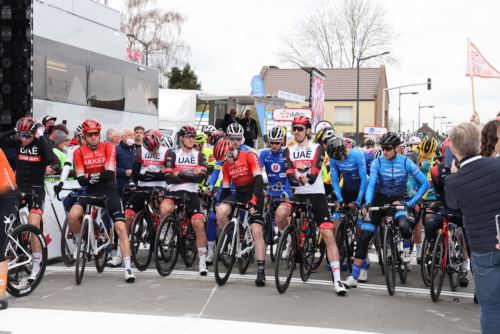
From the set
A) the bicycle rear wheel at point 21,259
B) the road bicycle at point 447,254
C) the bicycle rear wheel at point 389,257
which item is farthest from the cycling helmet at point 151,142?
the road bicycle at point 447,254


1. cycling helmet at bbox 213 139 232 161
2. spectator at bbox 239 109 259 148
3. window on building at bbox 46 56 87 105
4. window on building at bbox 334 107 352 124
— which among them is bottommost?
cycling helmet at bbox 213 139 232 161

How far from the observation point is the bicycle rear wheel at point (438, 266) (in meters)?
7.29

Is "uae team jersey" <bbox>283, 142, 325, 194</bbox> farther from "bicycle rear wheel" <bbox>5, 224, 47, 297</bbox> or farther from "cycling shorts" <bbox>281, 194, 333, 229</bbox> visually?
"bicycle rear wheel" <bbox>5, 224, 47, 297</bbox>

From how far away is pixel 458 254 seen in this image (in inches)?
304

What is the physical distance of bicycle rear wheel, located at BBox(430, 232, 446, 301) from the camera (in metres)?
7.29

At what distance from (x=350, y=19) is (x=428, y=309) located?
59.6 metres

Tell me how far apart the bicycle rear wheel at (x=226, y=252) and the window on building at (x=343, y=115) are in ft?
191

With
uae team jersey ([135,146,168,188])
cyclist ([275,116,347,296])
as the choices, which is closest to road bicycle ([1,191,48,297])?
uae team jersey ([135,146,168,188])

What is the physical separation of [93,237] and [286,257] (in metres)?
2.56

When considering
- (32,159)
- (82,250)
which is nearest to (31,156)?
(32,159)

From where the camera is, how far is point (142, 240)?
29.3 feet

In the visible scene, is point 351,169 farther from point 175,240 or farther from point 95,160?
point 95,160

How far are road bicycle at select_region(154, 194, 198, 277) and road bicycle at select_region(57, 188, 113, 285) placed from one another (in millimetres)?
781

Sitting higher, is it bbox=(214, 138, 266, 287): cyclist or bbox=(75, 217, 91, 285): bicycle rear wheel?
bbox=(214, 138, 266, 287): cyclist
